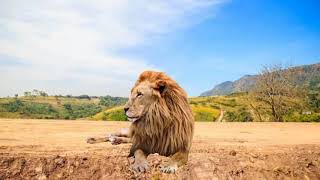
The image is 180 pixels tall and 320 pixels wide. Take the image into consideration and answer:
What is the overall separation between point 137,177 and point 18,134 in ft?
16.9

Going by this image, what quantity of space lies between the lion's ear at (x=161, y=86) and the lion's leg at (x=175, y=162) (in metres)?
1.02

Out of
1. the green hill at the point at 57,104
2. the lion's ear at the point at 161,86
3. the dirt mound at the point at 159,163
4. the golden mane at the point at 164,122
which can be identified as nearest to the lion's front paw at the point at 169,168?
the dirt mound at the point at 159,163

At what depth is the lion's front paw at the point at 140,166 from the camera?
7.37 meters

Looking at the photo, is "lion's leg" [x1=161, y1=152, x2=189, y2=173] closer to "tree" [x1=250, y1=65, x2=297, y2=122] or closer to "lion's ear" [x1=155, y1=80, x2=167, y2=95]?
"lion's ear" [x1=155, y1=80, x2=167, y2=95]

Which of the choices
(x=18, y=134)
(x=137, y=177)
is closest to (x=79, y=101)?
(x=18, y=134)

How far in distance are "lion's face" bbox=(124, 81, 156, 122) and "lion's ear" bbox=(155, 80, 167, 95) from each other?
0.13 meters

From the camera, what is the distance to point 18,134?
11766 millimetres

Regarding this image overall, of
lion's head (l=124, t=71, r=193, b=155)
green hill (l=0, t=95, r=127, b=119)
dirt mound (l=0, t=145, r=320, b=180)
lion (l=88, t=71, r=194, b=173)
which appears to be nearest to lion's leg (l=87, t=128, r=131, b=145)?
dirt mound (l=0, t=145, r=320, b=180)

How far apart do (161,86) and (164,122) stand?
0.57 metres

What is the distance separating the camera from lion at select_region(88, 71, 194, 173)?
736cm

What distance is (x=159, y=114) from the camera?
24.4ft

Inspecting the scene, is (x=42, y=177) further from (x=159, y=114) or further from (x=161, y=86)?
(x=161, y=86)

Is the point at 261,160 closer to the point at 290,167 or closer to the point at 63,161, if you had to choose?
the point at 290,167

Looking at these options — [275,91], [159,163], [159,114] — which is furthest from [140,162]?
[275,91]
